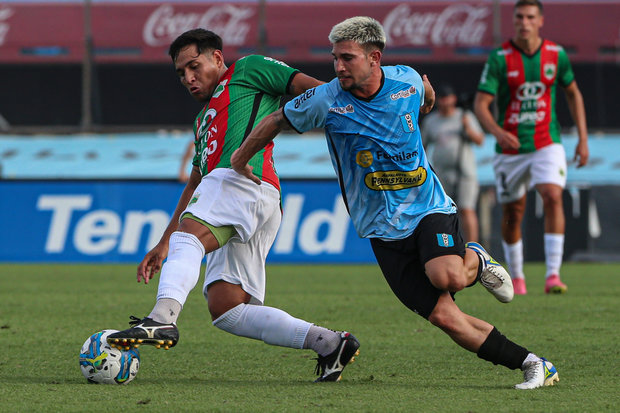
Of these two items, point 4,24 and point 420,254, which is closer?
point 420,254

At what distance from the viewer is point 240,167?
177 inches

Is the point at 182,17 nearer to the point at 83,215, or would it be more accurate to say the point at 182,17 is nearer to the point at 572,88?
the point at 83,215

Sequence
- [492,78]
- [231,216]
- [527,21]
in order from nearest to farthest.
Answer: [231,216] < [527,21] < [492,78]

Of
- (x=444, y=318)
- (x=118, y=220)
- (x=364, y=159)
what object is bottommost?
(x=118, y=220)

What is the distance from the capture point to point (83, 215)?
13031 millimetres

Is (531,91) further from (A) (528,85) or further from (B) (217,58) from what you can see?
(B) (217,58)

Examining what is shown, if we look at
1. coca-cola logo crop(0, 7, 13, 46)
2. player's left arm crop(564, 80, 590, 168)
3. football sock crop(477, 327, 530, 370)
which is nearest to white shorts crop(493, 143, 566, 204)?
player's left arm crop(564, 80, 590, 168)

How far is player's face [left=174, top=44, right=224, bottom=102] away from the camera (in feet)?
16.0

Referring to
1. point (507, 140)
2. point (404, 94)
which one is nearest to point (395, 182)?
point (404, 94)

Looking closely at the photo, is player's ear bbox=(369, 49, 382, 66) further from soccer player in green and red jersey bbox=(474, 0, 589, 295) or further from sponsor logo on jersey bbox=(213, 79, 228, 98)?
soccer player in green and red jersey bbox=(474, 0, 589, 295)

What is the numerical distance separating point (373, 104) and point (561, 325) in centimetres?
278

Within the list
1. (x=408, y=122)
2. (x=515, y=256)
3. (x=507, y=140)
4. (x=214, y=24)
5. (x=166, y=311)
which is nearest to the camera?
(x=166, y=311)

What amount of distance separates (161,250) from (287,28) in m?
17.6

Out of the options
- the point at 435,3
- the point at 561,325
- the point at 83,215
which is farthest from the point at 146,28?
the point at 561,325
